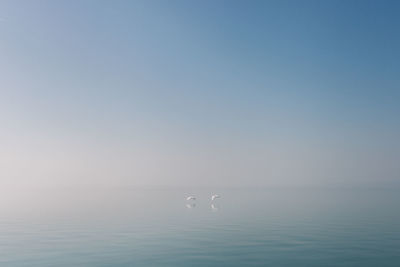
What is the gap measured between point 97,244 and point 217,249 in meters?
15.4

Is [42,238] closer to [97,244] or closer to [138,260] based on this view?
[97,244]

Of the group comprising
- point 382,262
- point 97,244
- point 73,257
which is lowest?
point 382,262

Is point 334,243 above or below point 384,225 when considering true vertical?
below

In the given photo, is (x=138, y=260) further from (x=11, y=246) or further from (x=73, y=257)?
(x=11, y=246)

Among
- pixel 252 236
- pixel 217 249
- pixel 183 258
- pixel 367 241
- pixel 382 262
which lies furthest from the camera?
pixel 252 236

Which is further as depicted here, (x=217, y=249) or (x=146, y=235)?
(x=146, y=235)

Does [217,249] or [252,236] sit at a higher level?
[252,236]

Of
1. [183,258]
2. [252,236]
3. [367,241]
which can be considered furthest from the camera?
[252,236]

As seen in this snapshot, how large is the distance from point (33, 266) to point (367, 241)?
122 feet

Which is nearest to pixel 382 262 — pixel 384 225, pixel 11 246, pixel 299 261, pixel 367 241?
pixel 299 261

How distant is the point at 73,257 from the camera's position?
36.5 meters

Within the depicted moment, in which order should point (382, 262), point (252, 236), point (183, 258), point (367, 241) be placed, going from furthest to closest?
point (252, 236)
point (367, 241)
point (183, 258)
point (382, 262)

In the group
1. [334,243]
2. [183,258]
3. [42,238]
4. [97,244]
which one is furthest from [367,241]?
[42,238]

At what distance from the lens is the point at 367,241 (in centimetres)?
4256
